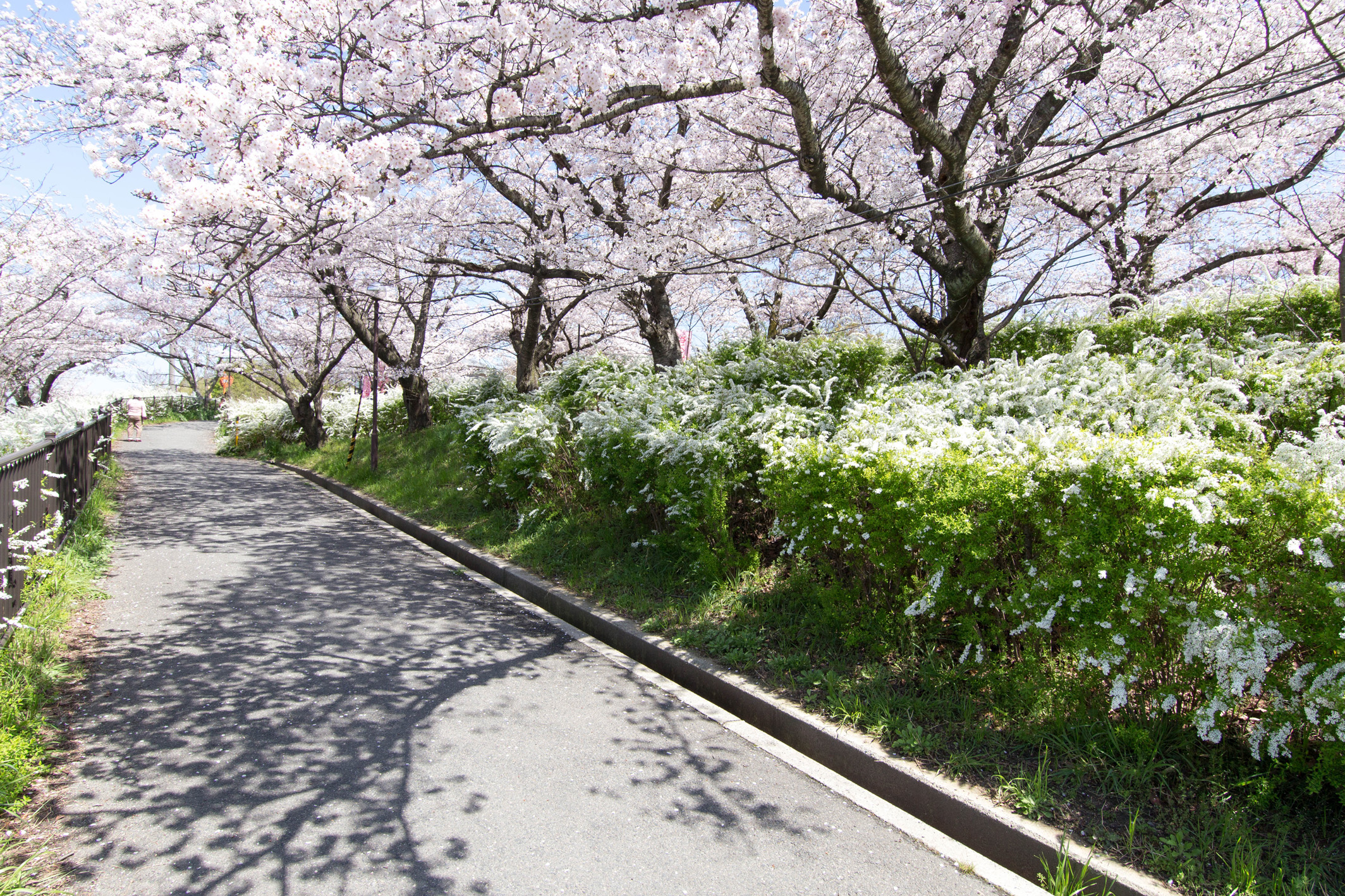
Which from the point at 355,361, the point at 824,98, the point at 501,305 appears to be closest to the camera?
the point at 824,98

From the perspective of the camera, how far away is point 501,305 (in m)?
14.5

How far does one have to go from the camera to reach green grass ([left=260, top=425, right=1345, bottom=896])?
2475 mm

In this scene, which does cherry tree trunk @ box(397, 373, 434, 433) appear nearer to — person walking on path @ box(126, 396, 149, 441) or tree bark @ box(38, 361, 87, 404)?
person walking on path @ box(126, 396, 149, 441)

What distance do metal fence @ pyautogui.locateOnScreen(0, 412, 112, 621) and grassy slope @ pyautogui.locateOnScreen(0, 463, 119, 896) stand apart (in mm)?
241

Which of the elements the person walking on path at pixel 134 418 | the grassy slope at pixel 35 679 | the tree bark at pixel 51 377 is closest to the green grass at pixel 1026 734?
the grassy slope at pixel 35 679

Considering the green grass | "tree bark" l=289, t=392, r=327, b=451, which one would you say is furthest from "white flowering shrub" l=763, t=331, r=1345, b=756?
"tree bark" l=289, t=392, r=327, b=451

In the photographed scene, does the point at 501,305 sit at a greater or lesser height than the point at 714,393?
greater

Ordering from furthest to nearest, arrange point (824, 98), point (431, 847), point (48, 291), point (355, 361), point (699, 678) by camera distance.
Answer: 1. point (355, 361)
2. point (48, 291)
3. point (824, 98)
4. point (699, 678)
5. point (431, 847)

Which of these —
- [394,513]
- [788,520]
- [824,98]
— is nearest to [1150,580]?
[788,520]

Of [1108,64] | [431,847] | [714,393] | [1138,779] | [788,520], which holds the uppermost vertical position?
[1108,64]

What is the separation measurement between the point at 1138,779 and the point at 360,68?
27.2 feet

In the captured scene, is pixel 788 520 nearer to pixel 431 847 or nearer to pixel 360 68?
pixel 431 847

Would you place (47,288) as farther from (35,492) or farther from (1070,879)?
(1070,879)

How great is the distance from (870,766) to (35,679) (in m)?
4.65
